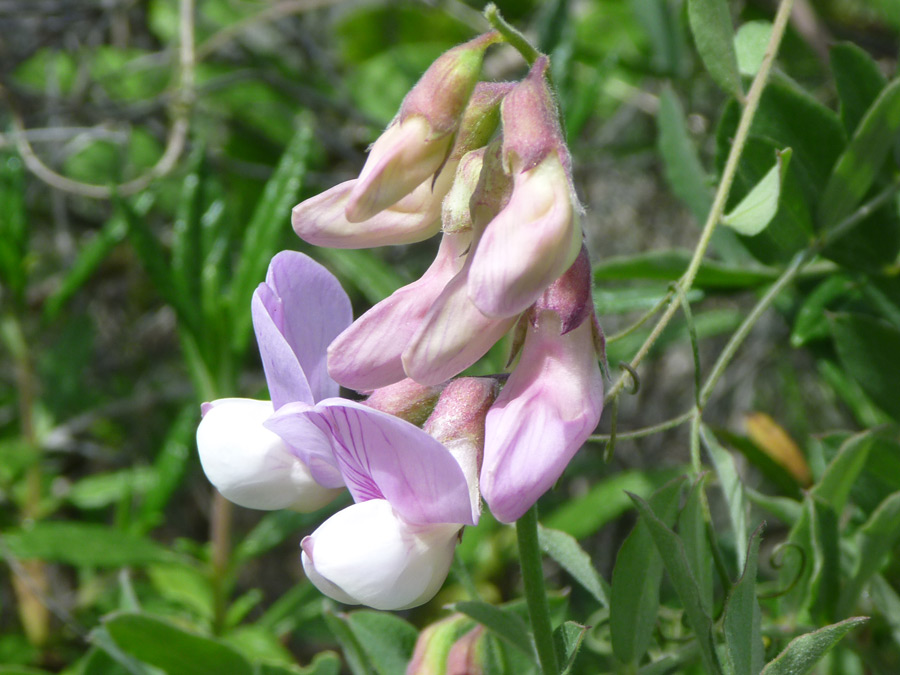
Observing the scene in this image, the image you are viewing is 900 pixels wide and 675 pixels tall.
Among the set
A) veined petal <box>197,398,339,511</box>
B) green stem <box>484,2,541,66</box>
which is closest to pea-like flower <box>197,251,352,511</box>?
veined petal <box>197,398,339,511</box>

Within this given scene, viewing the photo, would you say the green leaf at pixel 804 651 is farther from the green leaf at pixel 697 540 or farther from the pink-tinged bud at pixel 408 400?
the pink-tinged bud at pixel 408 400

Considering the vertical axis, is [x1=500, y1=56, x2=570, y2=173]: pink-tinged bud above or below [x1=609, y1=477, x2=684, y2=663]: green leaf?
above

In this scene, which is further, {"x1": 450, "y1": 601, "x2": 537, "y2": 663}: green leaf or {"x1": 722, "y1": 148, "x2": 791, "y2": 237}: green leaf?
{"x1": 722, "y1": 148, "x2": 791, "y2": 237}: green leaf

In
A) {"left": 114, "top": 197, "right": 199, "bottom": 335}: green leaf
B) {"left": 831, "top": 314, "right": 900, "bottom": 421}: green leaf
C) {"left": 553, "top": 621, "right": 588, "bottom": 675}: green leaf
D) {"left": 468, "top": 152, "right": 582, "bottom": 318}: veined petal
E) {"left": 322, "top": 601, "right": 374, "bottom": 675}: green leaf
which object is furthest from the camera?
{"left": 114, "top": 197, "right": 199, "bottom": 335}: green leaf

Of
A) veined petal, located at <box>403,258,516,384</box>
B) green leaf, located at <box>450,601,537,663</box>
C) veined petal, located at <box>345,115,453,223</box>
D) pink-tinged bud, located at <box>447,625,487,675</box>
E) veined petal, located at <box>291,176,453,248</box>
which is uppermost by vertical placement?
veined petal, located at <box>345,115,453,223</box>

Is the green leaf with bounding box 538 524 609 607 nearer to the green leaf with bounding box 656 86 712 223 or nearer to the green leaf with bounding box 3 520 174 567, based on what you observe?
the green leaf with bounding box 656 86 712 223

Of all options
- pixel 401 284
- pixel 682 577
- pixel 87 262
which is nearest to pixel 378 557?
pixel 682 577

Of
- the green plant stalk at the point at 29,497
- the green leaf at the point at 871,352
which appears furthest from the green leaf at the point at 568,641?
the green plant stalk at the point at 29,497

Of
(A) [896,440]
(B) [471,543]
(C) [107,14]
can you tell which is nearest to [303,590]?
(B) [471,543]
